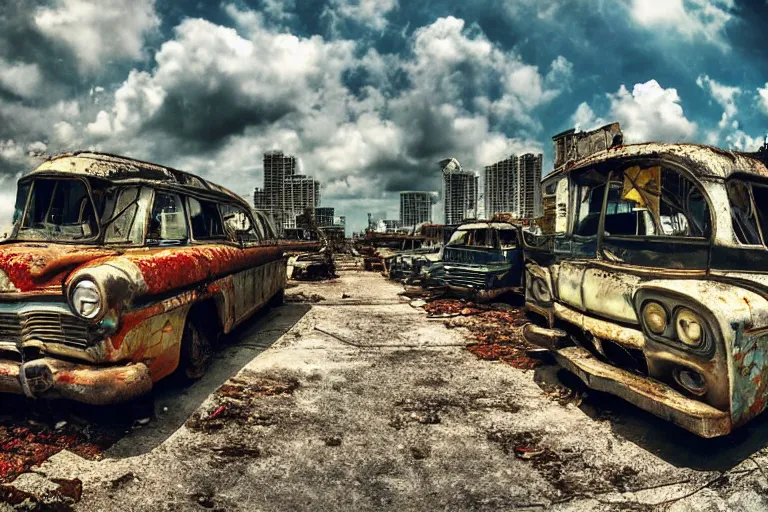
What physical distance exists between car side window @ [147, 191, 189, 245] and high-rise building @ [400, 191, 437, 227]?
300 ft

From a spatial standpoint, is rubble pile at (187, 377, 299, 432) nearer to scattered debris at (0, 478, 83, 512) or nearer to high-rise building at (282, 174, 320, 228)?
scattered debris at (0, 478, 83, 512)

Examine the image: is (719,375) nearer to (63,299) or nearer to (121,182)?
(63,299)

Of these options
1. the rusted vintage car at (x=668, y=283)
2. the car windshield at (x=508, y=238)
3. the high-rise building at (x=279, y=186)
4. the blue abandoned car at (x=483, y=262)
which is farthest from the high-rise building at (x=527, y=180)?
the rusted vintage car at (x=668, y=283)

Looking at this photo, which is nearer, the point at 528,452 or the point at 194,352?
the point at 528,452

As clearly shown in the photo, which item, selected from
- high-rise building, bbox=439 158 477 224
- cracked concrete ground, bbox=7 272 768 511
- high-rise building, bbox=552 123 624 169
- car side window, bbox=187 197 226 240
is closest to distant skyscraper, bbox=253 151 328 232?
high-rise building, bbox=439 158 477 224

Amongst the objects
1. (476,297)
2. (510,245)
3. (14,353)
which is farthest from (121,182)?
(510,245)

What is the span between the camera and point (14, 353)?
292cm

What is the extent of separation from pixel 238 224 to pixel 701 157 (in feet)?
18.0

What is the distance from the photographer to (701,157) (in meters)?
3.24

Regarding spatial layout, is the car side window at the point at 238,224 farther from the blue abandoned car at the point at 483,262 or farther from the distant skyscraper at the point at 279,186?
the distant skyscraper at the point at 279,186

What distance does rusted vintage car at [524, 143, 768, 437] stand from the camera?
248 cm

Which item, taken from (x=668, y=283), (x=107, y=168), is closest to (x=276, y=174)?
(x=107, y=168)

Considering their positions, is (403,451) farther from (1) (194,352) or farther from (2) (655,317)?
(1) (194,352)

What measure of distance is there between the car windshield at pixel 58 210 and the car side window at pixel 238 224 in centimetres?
176
